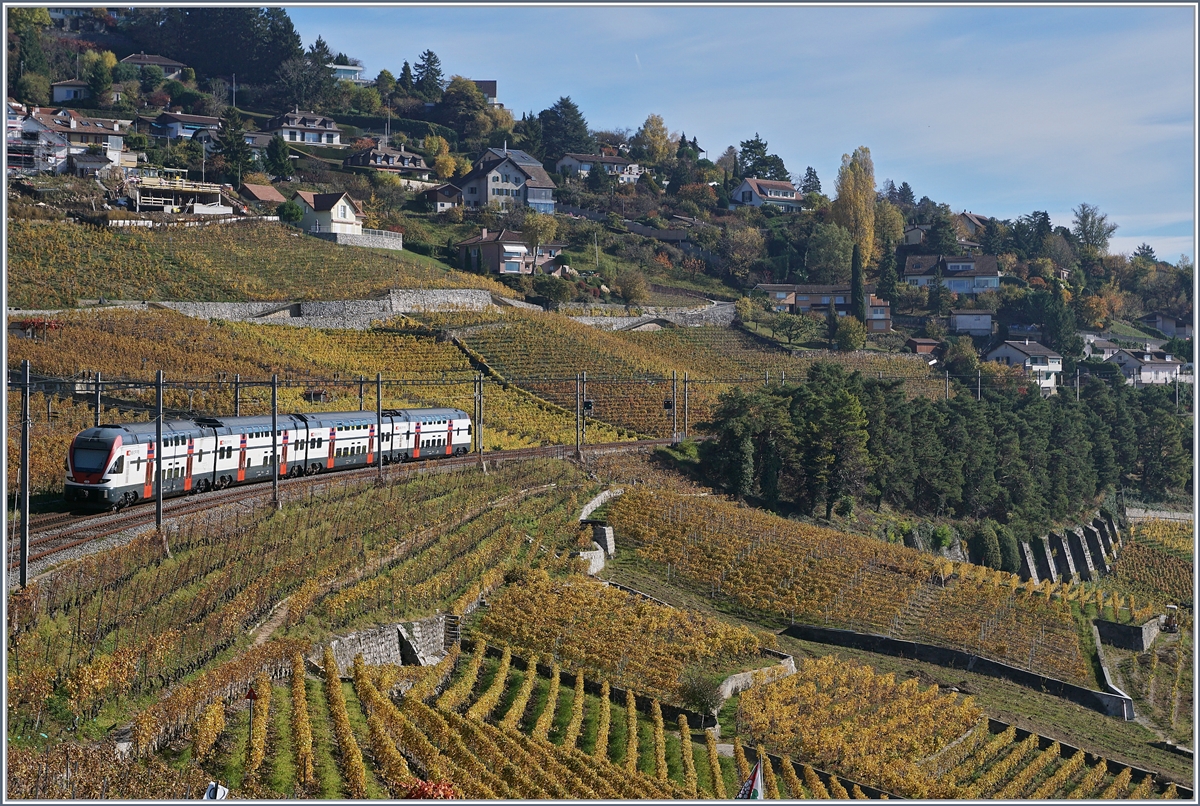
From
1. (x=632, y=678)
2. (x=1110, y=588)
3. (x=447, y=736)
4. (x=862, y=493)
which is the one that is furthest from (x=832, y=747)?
(x=1110, y=588)

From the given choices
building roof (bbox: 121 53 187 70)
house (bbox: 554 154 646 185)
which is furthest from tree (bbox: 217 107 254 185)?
house (bbox: 554 154 646 185)

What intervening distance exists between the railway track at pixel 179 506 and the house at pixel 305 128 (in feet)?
253

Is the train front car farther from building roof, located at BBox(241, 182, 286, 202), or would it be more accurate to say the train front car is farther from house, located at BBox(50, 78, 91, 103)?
house, located at BBox(50, 78, 91, 103)

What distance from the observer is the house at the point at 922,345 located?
289ft

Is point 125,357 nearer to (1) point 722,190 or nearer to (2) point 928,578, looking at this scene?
(2) point 928,578

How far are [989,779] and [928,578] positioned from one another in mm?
14130

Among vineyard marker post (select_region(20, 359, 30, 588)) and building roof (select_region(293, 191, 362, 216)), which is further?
building roof (select_region(293, 191, 362, 216))

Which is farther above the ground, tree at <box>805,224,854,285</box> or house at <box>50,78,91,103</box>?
house at <box>50,78,91,103</box>

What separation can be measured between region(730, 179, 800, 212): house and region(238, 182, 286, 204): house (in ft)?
160

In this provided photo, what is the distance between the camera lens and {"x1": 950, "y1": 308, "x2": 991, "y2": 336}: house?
317 feet

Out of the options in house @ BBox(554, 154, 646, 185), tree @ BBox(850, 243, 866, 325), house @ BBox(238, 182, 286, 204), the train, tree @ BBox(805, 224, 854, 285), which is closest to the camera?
the train

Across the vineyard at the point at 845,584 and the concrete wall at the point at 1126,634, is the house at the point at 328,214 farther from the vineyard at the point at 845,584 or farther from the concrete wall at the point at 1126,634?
the concrete wall at the point at 1126,634

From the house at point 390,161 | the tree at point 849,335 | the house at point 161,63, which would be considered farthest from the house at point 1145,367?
the house at point 161,63

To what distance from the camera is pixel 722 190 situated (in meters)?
125
